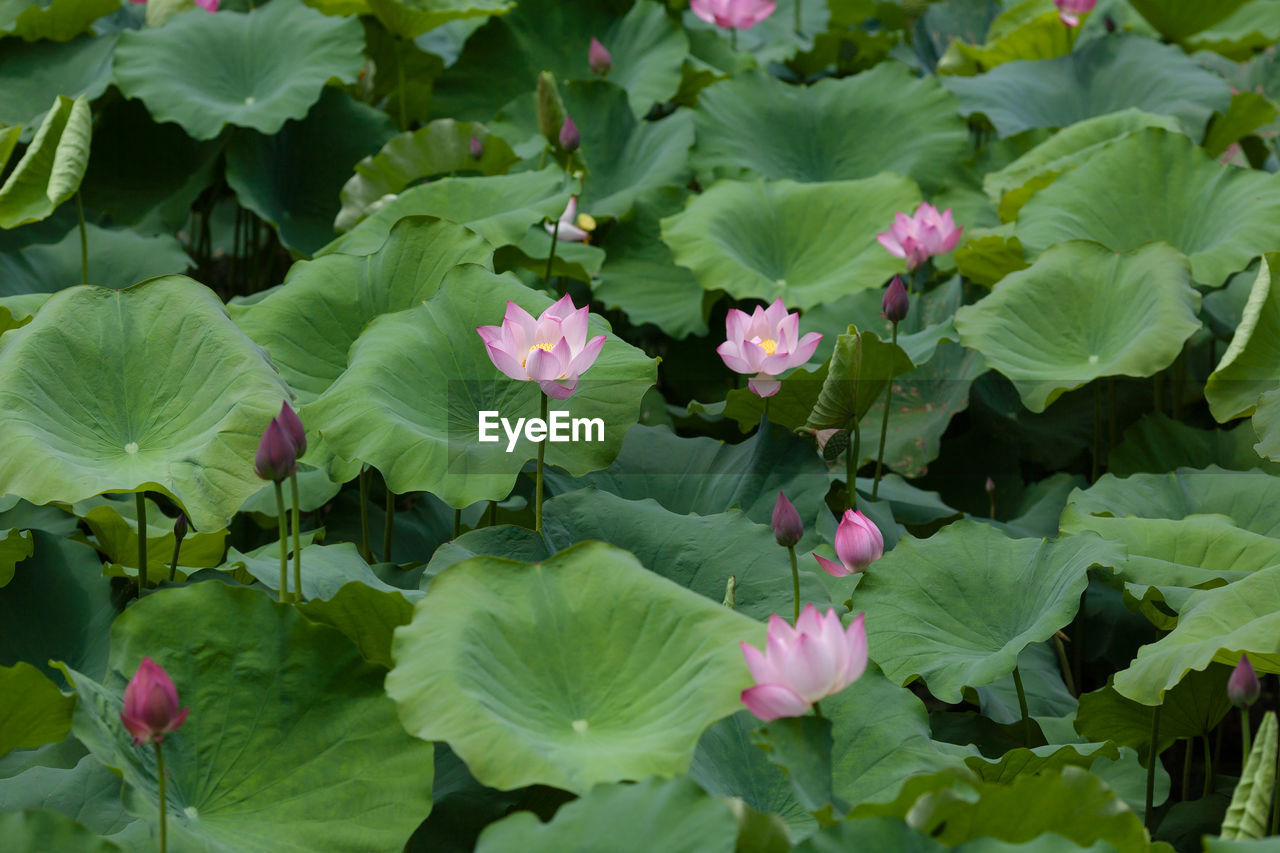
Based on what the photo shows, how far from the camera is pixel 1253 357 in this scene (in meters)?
1.94

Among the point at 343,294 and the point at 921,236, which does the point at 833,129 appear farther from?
the point at 343,294

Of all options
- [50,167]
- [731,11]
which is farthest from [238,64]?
[731,11]

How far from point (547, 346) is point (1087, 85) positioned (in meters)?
2.25

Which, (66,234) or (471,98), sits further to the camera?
(471,98)

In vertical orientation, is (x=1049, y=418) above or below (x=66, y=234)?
below

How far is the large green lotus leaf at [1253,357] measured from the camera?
1.91 m

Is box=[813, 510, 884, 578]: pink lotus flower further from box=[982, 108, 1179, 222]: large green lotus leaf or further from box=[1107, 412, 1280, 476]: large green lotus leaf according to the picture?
box=[982, 108, 1179, 222]: large green lotus leaf

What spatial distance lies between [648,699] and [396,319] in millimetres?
769

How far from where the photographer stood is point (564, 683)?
3.89 ft

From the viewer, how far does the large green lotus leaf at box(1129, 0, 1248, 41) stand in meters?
3.26

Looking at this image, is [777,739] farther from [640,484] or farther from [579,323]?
[640,484]

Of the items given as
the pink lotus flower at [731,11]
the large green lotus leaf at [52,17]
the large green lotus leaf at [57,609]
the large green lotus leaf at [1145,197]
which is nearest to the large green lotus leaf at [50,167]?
the large green lotus leaf at [57,609]

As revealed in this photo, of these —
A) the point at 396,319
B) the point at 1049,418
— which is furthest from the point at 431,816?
the point at 1049,418

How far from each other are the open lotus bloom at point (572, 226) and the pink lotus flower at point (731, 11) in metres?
0.82
